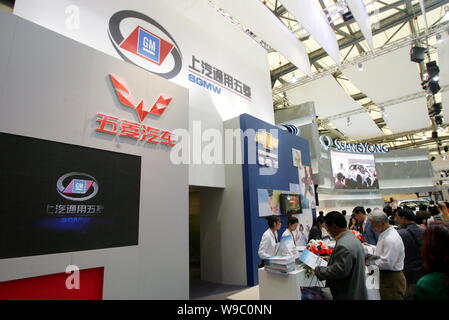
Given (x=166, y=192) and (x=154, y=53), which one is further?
(x=154, y=53)

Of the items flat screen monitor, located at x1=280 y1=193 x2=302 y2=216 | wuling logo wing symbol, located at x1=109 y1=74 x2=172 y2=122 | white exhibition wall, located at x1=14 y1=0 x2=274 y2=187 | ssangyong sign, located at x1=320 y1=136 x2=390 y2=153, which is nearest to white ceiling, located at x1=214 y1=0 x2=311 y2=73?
white exhibition wall, located at x1=14 y1=0 x2=274 y2=187

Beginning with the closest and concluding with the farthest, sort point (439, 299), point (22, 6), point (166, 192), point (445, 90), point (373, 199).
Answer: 1. point (439, 299)
2. point (22, 6)
3. point (166, 192)
4. point (445, 90)
5. point (373, 199)

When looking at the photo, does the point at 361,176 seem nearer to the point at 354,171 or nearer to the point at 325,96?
the point at 354,171

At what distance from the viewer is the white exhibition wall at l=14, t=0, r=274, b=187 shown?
3.63 metres

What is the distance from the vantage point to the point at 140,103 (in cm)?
362

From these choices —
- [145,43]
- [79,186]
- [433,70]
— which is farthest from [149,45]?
[433,70]

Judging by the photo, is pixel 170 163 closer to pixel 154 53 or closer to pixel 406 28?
pixel 154 53

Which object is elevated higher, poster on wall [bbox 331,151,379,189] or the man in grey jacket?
poster on wall [bbox 331,151,379,189]

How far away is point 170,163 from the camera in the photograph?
3828 mm

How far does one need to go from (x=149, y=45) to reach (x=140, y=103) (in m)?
1.61

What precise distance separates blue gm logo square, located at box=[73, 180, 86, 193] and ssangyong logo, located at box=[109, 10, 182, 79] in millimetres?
2327

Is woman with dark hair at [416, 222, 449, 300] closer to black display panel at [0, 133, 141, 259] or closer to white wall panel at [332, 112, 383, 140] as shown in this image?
black display panel at [0, 133, 141, 259]

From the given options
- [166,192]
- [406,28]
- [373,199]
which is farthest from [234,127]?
[373,199]
